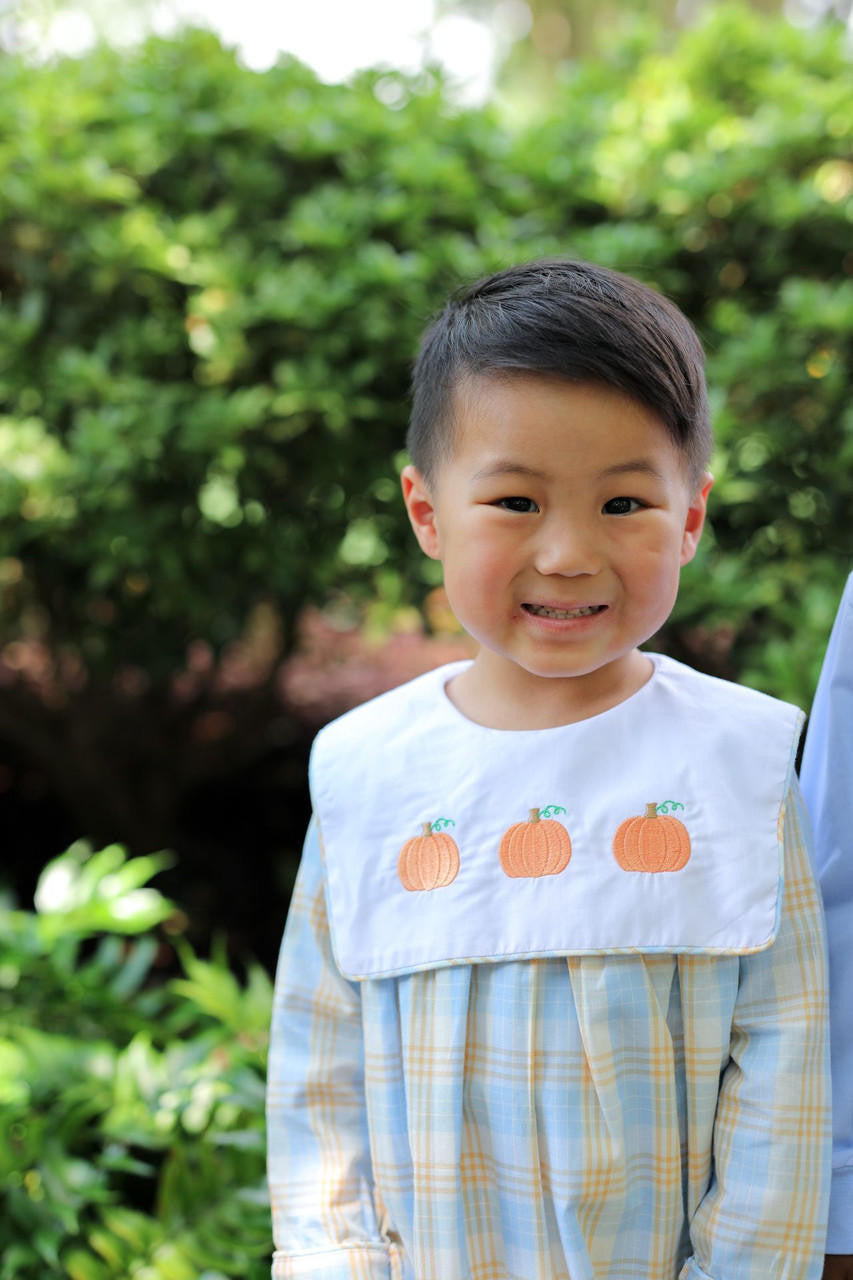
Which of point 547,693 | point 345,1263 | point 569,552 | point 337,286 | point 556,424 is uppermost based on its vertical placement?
point 337,286

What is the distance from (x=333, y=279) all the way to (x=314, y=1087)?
1997 mm

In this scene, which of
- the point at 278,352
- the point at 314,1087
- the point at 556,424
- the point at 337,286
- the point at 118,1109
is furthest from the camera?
the point at 278,352

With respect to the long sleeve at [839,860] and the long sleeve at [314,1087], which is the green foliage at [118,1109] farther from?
the long sleeve at [839,860]

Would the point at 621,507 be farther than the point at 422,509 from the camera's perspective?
No

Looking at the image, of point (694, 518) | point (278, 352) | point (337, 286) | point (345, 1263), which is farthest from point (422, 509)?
point (278, 352)

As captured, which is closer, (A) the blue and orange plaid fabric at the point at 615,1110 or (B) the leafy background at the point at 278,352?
(A) the blue and orange plaid fabric at the point at 615,1110

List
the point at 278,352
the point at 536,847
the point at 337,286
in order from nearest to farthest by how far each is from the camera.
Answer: the point at 536,847, the point at 337,286, the point at 278,352

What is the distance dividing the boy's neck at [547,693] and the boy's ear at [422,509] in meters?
0.14

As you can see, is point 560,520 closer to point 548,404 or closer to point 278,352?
point 548,404

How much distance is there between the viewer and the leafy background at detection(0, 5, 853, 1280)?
2.43 meters

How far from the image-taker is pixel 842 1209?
121 cm

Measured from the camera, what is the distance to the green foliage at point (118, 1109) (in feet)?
6.44

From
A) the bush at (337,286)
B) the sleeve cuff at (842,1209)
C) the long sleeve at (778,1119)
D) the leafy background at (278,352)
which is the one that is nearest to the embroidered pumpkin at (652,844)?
the long sleeve at (778,1119)

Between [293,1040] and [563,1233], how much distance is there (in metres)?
0.36
